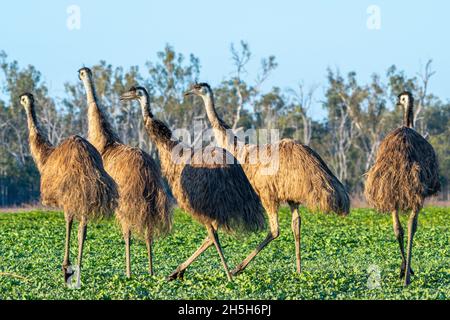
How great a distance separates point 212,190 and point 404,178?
2.14 metres

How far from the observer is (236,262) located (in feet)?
42.5

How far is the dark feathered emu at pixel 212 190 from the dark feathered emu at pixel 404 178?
1.37 metres

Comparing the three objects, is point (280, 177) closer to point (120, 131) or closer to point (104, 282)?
point (104, 282)

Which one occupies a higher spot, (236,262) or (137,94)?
(137,94)

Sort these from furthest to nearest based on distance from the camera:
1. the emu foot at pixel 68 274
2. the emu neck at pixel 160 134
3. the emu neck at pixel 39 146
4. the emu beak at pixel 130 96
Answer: the emu beak at pixel 130 96
the emu neck at pixel 39 146
the emu neck at pixel 160 134
the emu foot at pixel 68 274

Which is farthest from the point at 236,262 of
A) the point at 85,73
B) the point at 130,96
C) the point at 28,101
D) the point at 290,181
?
the point at 28,101

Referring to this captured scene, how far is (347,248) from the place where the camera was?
1515 centimetres

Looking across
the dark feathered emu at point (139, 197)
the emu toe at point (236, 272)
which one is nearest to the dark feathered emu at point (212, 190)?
the dark feathered emu at point (139, 197)

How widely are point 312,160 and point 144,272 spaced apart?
2561 mm

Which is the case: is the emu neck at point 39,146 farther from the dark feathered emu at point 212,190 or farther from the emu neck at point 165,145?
the dark feathered emu at point 212,190

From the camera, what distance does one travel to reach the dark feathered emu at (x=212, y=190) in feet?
32.2

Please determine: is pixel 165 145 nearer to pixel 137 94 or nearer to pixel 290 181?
pixel 137 94
